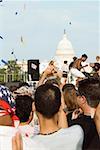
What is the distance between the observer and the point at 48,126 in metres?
3.51

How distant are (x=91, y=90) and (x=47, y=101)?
0.70 meters

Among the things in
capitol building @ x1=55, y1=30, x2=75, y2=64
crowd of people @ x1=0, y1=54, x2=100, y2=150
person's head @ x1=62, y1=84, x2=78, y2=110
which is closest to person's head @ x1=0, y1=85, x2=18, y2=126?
crowd of people @ x1=0, y1=54, x2=100, y2=150

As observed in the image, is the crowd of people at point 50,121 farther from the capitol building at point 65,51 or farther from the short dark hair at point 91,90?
the capitol building at point 65,51

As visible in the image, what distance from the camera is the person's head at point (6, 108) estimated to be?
316 cm

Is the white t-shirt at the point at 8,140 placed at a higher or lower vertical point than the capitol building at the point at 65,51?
lower

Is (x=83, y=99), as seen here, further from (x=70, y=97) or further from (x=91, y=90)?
(x=70, y=97)

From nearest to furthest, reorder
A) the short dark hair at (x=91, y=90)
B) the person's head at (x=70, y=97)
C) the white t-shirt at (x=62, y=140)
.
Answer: the white t-shirt at (x=62, y=140) → the short dark hair at (x=91, y=90) → the person's head at (x=70, y=97)

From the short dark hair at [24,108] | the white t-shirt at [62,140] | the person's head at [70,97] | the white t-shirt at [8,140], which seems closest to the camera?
the white t-shirt at [8,140]

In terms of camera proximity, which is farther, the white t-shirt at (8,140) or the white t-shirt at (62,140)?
the white t-shirt at (62,140)

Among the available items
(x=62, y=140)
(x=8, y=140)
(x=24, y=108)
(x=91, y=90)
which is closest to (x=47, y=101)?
(x=62, y=140)

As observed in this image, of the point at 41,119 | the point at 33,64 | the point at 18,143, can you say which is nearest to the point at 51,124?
the point at 41,119

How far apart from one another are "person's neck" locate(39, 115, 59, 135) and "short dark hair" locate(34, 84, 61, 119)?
0.03m

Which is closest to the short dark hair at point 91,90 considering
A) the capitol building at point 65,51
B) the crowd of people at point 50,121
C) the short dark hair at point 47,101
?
the crowd of people at point 50,121

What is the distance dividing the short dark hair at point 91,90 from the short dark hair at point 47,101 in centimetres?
50
